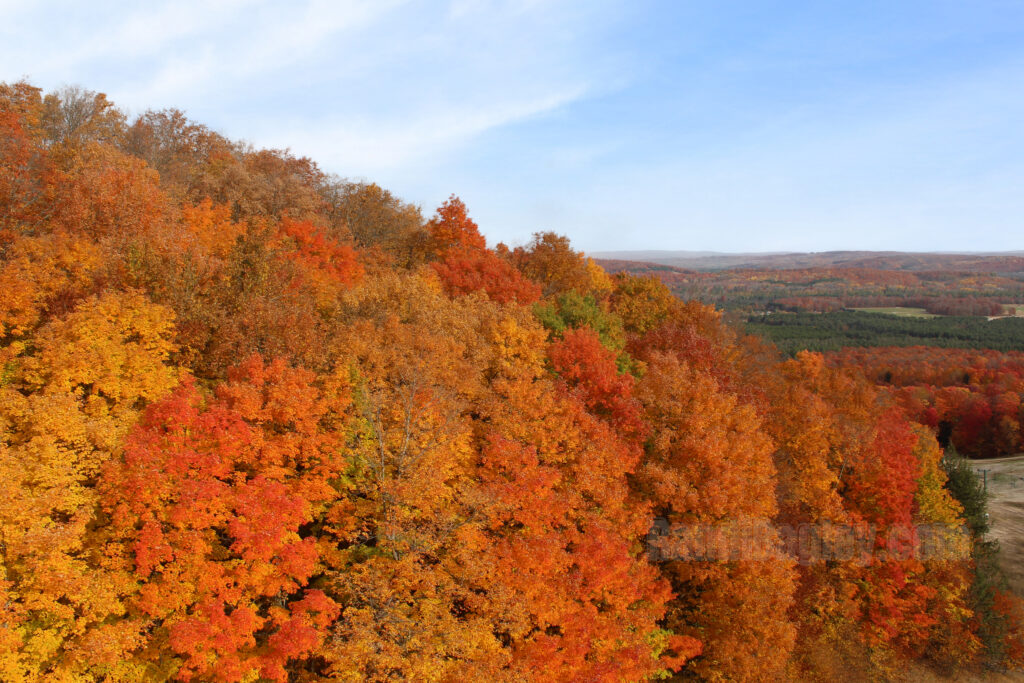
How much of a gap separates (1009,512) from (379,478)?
74074 mm

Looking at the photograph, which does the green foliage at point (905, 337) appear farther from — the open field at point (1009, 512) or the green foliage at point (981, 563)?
the green foliage at point (981, 563)

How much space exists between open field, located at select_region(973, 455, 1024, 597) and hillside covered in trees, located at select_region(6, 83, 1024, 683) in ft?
40.0

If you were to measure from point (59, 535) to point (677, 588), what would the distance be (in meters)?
29.3

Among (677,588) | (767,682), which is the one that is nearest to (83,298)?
(677,588)

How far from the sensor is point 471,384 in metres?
32.1

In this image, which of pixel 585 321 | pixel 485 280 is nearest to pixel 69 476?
pixel 585 321

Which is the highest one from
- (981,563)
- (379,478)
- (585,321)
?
(585,321)

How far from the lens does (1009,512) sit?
67.0 metres

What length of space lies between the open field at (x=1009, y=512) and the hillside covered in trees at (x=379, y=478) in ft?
40.0

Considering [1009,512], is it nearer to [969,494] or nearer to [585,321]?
[969,494]

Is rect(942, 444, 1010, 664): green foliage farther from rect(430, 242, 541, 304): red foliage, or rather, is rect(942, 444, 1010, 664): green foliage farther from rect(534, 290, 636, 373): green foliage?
rect(430, 242, 541, 304): red foliage

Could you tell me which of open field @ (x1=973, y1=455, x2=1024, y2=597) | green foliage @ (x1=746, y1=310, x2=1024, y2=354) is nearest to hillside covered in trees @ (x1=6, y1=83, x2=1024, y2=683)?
open field @ (x1=973, y1=455, x2=1024, y2=597)

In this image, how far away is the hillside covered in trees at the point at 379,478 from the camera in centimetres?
1975

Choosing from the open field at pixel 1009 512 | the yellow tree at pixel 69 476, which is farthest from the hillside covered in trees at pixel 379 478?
the open field at pixel 1009 512
